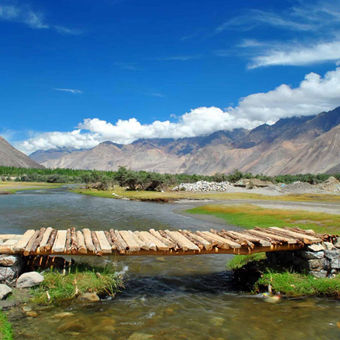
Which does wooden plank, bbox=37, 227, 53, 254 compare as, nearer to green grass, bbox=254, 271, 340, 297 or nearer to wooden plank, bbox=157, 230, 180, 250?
wooden plank, bbox=157, 230, 180, 250

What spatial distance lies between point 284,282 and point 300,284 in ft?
1.73

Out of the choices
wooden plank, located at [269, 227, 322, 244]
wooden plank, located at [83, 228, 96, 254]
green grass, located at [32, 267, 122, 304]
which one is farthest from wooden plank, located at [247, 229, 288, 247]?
wooden plank, located at [83, 228, 96, 254]

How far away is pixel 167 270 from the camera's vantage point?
14.3m

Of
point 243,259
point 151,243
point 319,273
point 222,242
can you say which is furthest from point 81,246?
point 319,273

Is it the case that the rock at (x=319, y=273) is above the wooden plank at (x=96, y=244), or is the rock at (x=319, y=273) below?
below

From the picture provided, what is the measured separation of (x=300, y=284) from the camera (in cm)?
1101

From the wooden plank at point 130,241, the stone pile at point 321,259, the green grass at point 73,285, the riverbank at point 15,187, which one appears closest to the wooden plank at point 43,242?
the green grass at point 73,285

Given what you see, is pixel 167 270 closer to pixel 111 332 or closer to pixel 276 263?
pixel 276 263

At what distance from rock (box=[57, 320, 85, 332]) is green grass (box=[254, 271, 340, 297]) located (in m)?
6.26

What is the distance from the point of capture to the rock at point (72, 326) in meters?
8.22

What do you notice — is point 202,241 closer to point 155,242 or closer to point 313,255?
point 155,242

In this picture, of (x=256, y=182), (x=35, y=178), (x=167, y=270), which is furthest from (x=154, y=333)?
(x=35, y=178)

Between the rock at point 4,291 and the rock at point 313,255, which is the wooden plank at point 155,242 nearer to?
the rock at point 4,291

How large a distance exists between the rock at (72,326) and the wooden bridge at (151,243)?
6.97ft
